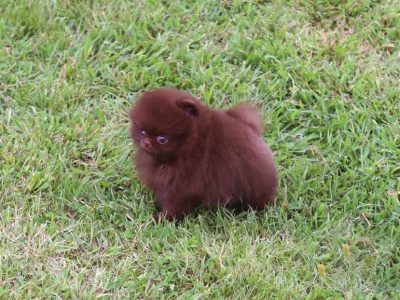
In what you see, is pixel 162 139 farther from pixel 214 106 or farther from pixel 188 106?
pixel 214 106

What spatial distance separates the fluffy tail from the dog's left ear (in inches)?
12.7

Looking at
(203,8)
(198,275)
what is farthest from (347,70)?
(198,275)

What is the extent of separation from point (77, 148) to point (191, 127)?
1.03 metres

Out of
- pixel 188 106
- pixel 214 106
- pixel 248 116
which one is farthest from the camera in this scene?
pixel 214 106

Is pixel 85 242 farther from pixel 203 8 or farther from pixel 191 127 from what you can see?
pixel 203 8

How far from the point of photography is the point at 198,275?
403 centimetres

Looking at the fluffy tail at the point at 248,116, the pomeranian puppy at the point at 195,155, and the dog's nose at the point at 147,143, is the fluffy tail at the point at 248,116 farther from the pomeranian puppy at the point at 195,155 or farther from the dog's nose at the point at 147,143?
the dog's nose at the point at 147,143

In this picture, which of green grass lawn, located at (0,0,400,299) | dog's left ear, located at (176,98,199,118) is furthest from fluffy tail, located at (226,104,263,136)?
green grass lawn, located at (0,0,400,299)

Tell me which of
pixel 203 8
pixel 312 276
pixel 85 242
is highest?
pixel 203 8

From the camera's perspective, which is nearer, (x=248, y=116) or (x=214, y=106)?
(x=248, y=116)

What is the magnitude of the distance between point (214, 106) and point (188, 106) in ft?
3.60

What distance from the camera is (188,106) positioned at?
4.02 meters

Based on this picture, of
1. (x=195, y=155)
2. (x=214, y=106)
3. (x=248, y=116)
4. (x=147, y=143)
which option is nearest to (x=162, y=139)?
(x=147, y=143)

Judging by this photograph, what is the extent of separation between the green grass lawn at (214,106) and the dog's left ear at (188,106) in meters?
0.62
